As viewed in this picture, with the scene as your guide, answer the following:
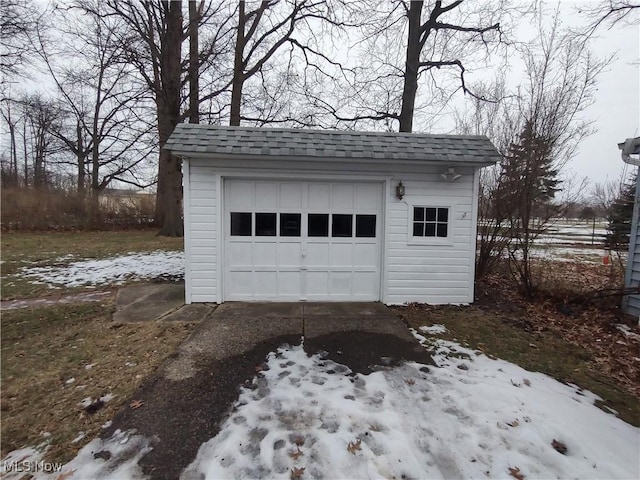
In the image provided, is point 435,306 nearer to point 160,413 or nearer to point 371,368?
point 371,368

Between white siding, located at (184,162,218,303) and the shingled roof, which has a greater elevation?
the shingled roof

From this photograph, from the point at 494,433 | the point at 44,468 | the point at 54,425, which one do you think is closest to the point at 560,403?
the point at 494,433

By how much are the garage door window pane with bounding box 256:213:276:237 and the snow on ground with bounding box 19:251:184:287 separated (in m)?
3.25

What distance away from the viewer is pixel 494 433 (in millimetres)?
2434

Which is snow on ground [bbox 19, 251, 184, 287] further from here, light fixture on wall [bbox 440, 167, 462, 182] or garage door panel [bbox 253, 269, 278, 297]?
light fixture on wall [bbox 440, 167, 462, 182]

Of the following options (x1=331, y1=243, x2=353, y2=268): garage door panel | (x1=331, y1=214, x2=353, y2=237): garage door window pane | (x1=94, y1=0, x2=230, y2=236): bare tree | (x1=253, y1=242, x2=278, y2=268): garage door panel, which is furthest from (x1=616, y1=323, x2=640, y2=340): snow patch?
(x1=94, y1=0, x2=230, y2=236): bare tree

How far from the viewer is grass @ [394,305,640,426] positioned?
3.11 m

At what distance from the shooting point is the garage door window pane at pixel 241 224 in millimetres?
5414

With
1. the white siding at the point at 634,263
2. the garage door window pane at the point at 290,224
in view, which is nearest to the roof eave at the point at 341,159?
the garage door window pane at the point at 290,224

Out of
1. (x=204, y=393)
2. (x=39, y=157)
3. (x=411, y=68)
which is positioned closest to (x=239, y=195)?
(x=204, y=393)

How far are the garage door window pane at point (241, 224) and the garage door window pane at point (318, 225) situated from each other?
1043 millimetres

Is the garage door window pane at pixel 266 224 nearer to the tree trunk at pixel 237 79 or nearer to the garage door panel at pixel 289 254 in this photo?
the garage door panel at pixel 289 254

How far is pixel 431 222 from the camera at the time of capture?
5.59 metres

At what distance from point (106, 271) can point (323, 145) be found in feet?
20.7
